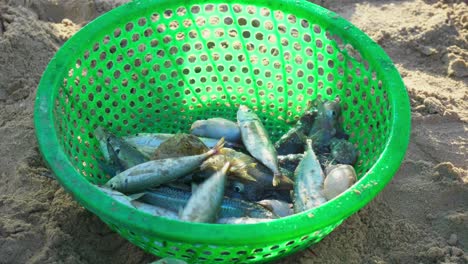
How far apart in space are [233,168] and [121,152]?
1.88 ft

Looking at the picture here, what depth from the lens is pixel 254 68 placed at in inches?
136

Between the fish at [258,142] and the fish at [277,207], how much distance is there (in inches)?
3.4

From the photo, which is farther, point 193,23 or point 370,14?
point 370,14

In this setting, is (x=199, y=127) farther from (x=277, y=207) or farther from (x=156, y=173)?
(x=277, y=207)

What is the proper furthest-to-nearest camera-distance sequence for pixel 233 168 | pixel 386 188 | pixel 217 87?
1. pixel 217 87
2. pixel 386 188
3. pixel 233 168

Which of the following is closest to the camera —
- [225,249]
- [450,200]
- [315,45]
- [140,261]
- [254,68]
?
[225,249]

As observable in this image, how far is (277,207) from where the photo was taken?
269 cm

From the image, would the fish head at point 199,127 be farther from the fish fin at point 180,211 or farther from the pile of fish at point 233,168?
the fish fin at point 180,211

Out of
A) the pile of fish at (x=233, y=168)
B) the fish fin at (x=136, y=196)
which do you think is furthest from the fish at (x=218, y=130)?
the fish fin at (x=136, y=196)

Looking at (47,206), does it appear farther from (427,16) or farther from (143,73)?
(427,16)

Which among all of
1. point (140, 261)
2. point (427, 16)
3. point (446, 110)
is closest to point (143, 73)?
point (140, 261)

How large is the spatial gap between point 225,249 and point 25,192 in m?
1.13

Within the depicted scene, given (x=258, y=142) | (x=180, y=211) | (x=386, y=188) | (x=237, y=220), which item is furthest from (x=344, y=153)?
(x=180, y=211)

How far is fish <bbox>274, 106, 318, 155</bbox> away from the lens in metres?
3.10
